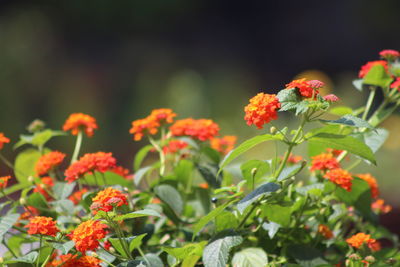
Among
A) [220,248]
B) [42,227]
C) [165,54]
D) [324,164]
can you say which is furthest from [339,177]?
[165,54]

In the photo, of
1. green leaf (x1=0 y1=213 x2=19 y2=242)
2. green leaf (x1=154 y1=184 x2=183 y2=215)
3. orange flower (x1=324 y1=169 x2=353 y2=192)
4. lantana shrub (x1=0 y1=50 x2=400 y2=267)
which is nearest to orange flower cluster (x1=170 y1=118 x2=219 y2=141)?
lantana shrub (x1=0 y1=50 x2=400 y2=267)

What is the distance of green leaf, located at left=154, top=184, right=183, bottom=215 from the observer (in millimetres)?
1027

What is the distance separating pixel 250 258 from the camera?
2.99 feet

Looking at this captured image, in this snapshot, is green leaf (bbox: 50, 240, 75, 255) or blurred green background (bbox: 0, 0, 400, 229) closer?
green leaf (bbox: 50, 240, 75, 255)

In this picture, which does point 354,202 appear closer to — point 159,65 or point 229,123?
point 229,123

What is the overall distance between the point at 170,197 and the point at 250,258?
193mm

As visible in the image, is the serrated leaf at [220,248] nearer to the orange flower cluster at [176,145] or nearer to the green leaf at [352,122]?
the green leaf at [352,122]

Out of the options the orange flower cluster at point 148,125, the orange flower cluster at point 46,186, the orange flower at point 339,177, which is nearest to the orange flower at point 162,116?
the orange flower cluster at point 148,125

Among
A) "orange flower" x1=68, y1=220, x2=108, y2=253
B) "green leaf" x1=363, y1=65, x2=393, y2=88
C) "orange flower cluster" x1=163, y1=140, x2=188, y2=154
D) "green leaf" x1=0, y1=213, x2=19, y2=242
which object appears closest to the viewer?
"orange flower" x1=68, y1=220, x2=108, y2=253

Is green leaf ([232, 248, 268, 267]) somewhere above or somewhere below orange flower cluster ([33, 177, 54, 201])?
below

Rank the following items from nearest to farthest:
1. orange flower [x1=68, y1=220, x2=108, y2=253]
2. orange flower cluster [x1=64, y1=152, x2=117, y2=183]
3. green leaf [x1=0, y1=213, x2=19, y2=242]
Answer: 1. orange flower [x1=68, y1=220, x2=108, y2=253]
2. green leaf [x1=0, y1=213, x2=19, y2=242]
3. orange flower cluster [x1=64, y1=152, x2=117, y2=183]

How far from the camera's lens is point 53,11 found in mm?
6090

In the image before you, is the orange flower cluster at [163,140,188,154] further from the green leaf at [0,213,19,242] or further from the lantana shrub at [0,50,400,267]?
the green leaf at [0,213,19,242]

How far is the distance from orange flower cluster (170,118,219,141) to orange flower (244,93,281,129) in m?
0.31
